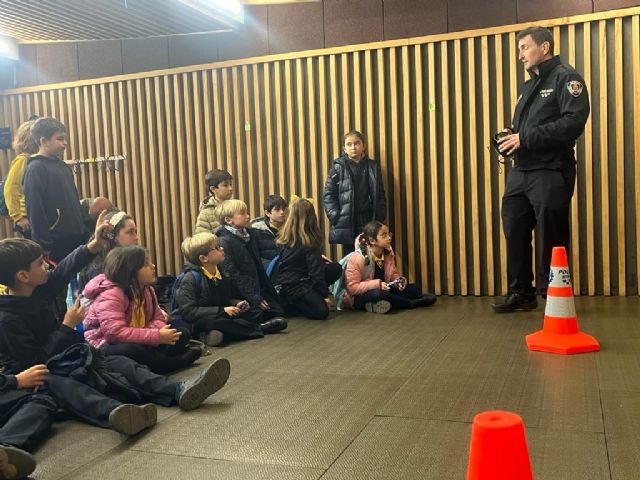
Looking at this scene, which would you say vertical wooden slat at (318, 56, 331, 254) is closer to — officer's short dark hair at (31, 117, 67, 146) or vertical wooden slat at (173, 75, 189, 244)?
vertical wooden slat at (173, 75, 189, 244)

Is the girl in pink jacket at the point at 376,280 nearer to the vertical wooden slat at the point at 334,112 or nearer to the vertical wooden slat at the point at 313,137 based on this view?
the vertical wooden slat at the point at 334,112

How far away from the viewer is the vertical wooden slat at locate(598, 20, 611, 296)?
5223 millimetres

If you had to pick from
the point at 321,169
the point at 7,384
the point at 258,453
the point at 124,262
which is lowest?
the point at 258,453

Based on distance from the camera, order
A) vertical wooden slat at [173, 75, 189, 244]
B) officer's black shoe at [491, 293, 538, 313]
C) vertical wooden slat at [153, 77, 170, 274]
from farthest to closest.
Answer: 1. vertical wooden slat at [153, 77, 170, 274]
2. vertical wooden slat at [173, 75, 189, 244]
3. officer's black shoe at [491, 293, 538, 313]

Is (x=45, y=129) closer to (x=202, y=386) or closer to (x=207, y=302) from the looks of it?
(x=207, y=302)

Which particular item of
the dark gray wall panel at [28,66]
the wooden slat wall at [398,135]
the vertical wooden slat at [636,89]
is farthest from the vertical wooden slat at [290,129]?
the dark gray wall panel at [28,66]

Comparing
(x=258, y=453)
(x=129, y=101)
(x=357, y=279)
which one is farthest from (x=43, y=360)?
(x=129, y=101)

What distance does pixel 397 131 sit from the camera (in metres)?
5.94

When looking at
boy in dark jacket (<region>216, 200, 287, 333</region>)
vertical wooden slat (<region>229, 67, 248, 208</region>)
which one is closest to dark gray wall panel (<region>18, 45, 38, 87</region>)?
vertical wooden slat (<region>229, 67, 248, 208</region>)

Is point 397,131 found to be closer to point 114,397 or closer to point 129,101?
point 129,101

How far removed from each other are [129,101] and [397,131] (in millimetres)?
3061

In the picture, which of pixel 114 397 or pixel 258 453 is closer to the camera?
pixel 258 453

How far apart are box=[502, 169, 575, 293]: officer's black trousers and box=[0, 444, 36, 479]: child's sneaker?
318 cm

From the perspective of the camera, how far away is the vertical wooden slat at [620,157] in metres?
5.18
